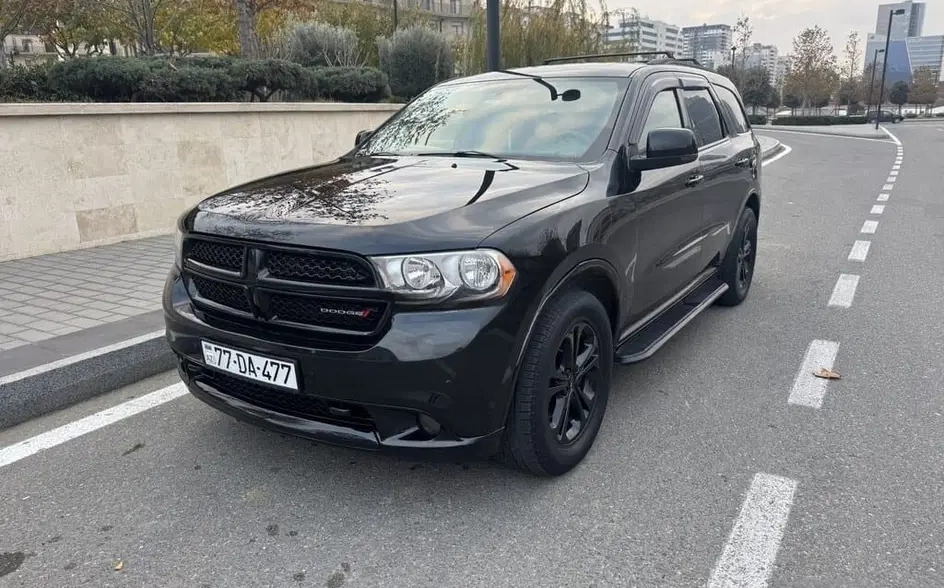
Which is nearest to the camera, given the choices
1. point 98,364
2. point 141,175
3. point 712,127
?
point 98,364

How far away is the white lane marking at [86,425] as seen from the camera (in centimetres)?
343

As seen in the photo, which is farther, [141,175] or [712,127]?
[141,175]

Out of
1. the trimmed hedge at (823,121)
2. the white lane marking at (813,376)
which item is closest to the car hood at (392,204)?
the white lane marking at (813,376)

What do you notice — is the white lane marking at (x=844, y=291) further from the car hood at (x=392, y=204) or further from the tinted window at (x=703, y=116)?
the car hood at (x=392, y=204)

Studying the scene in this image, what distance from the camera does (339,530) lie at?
9.00ft

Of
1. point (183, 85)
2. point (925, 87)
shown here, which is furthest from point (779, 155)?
point (925, 87)

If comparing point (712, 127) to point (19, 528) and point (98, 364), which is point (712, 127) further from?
point (19, 528)

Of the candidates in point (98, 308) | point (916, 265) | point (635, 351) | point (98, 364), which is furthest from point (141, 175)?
point (916, 265)

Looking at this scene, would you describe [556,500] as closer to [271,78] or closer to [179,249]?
[179,249]

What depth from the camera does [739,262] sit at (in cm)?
553

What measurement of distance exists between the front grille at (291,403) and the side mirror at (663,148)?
1.79m

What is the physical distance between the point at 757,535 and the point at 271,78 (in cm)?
945

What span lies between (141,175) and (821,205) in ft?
31.5

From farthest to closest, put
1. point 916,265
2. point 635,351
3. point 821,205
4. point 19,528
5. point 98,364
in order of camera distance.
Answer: point 821,205 < point 916,265 < point 98,364 < point 635,351 < point 19,528
